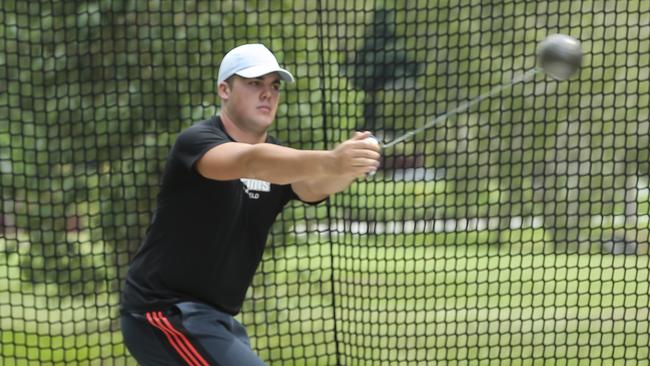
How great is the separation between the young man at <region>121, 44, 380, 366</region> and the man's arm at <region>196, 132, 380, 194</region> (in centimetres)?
1

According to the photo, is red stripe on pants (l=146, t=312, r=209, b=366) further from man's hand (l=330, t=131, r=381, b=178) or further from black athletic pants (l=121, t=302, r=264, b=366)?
man's hand (l=330, t=131, r=381, b=178)

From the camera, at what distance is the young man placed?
13.2 feet

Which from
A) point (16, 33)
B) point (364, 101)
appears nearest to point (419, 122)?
point (364, 101)

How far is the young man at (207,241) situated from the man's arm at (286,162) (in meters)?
0.01

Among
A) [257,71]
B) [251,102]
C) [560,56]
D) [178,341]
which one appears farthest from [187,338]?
[560,56]

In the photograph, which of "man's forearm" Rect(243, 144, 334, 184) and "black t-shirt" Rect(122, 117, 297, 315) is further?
"black t-shirt" Rect(122, 117, 297, 315)

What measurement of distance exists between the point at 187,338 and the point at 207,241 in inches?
13.5

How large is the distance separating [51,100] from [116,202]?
2.62 ft

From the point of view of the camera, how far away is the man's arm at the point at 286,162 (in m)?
3.59

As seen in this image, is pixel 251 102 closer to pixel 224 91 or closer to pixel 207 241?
pixel 224 91

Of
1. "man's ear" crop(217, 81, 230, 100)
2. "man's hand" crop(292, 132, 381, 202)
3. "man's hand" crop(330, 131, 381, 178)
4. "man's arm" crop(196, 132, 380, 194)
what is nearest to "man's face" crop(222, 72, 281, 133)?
"man's ear" crop(217, 81, 230, 100)

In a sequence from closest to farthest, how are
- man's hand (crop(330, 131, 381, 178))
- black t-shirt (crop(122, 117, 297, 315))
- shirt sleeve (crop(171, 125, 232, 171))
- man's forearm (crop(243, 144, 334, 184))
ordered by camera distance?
man's hand (crop(330, 131, 381, 178)) → man's forearm (crop(243, 144, 334, 184)) → shirt sleeve (crop(171, 125, 232, 171)) → black t-shirt (crop(122, 117, 297, 315))

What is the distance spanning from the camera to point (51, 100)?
771cm

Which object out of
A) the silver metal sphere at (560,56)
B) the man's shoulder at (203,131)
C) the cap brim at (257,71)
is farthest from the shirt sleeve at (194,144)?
the silver metal sphere at (560,56)
